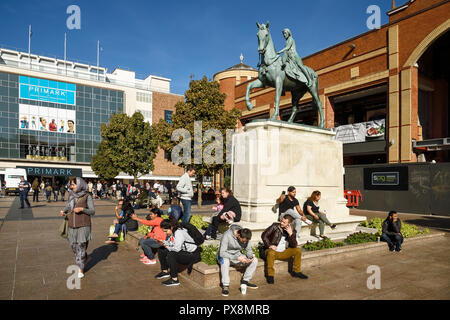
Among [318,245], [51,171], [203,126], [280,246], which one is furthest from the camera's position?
[51,171]

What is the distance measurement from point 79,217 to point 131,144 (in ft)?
75.8

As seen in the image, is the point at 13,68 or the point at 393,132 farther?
the point at 13,68

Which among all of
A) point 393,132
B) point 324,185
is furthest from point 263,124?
point 393,132

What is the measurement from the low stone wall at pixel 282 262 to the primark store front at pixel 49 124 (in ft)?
154

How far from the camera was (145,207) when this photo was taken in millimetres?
18688

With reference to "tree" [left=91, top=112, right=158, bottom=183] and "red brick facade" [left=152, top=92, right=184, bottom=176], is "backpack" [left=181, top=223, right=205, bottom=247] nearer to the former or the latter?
"tree" [left=91, top=112, right=158, bottom=183]

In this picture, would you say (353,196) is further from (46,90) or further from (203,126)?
(46,90)

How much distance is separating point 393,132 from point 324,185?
44.6 ft

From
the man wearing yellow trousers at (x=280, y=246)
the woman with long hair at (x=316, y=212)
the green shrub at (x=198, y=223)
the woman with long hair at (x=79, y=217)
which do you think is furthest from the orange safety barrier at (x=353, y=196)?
the woman with long hair at (x=79, y=217)

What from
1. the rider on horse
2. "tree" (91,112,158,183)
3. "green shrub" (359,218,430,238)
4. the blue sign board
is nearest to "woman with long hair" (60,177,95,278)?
the rider on horse

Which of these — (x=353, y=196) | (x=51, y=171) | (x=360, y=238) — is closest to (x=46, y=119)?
(x=51, y=171)

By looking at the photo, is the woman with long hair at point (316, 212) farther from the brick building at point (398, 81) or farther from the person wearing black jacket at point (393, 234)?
the brick building at point (398, 81)

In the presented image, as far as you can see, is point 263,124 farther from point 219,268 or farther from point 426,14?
point 426,14

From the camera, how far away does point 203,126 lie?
58.2 feet
